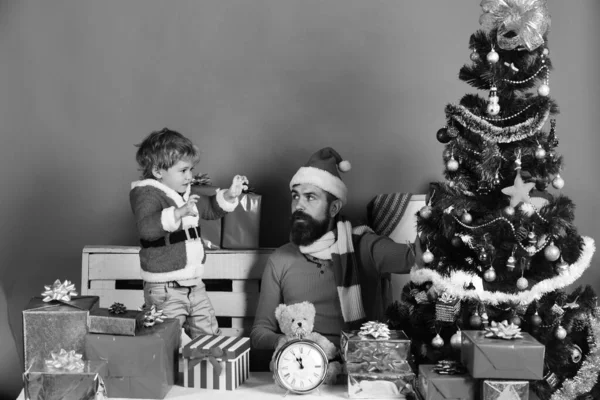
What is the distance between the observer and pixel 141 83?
3.08 m

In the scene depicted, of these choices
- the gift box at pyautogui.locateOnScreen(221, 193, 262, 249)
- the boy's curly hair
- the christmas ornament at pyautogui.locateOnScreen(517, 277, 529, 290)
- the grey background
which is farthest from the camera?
the grey background

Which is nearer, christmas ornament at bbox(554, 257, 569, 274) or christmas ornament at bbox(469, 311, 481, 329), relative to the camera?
christmas ornament at bbox(554, 257, 569, 274)

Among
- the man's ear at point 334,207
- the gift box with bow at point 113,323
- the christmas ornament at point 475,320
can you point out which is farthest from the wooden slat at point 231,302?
the christmas ornament at point 475,320

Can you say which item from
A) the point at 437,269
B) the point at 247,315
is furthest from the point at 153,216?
the point at 437,269

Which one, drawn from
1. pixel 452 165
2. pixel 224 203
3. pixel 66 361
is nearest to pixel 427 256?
pixel 452 165

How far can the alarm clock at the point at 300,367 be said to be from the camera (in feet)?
7.35

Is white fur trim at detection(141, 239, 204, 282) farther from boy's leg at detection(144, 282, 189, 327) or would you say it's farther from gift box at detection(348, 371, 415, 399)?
gift box at detection(348, 371, 415, 399)

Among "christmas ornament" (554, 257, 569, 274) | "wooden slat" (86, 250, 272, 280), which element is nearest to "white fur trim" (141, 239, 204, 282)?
"wooden slat" (86, 250, 272, 280)

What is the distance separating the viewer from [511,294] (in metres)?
2.16

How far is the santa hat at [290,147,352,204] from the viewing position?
2.71 m

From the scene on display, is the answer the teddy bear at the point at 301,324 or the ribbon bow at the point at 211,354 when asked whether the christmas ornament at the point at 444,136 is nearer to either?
the teddy bear at the point at 301,324

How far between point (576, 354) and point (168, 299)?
4.89 ft

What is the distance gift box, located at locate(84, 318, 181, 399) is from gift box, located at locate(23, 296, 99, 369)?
5 cm

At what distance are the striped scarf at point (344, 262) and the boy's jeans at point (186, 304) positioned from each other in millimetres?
455
